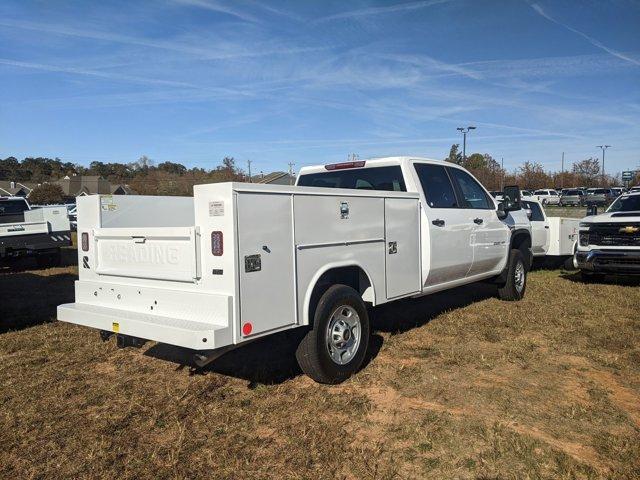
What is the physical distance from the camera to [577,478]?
3035 millimetres

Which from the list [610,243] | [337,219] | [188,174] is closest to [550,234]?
[610,243]

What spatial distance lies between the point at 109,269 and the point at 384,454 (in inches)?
111

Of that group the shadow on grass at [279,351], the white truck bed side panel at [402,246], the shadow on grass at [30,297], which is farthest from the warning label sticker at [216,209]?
the shadow on grass at [30,297]

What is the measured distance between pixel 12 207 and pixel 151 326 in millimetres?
12665

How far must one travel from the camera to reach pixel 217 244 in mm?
3604

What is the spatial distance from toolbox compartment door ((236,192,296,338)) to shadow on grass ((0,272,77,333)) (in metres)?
4.66

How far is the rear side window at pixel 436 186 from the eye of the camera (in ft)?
19.2

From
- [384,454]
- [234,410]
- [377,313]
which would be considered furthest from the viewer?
[377,313]

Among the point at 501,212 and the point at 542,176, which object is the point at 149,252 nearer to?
the point at 501,212

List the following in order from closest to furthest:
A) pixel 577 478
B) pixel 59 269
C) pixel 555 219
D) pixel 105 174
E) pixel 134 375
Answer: pixel 577 478
pixel 134 375
pixel 555 219
pixel 59 269
pixel 105 174

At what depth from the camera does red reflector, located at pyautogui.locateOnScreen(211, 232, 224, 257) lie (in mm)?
3586

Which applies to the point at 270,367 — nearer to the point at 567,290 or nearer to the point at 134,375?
the point at 134,375

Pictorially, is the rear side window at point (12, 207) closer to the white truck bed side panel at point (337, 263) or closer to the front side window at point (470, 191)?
the front side window at point (470, 191)

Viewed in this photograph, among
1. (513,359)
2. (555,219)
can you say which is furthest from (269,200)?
(555,219)
